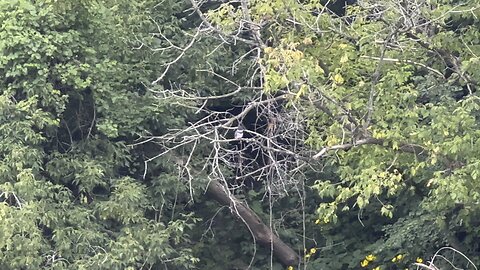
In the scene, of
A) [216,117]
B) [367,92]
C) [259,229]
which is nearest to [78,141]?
[216,117]

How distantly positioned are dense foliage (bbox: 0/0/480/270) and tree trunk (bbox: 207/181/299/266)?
191 millimetres

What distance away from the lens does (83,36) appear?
7.55m

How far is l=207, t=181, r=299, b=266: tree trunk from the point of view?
8.77m

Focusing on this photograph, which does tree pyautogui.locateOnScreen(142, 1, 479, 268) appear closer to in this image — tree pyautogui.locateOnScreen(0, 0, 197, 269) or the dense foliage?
the dense foliage

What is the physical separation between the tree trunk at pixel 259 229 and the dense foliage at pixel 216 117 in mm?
191

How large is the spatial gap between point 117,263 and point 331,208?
1.68 meters

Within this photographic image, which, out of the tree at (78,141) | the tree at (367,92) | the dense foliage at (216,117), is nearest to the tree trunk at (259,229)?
the dense foliage at (216,117)

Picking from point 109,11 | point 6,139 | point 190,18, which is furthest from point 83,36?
point 190,18

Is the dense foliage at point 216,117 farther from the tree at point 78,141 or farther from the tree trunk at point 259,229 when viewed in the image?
the tree trunk at point 259,229

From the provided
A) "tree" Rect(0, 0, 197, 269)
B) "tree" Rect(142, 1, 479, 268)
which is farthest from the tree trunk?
"tree" Rect(142, 1, 479, 268)

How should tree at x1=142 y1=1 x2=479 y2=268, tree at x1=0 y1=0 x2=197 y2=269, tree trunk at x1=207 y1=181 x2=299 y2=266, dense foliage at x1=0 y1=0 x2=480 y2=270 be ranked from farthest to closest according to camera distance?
tree trunk at x1=207 y1=181 x2=299 y2=266 → tree at x1=0 y1=0 x2=197 y2=269 → dense foliage at x1=0 y1=0 x2=480 y2=270 → tree at x1=142 y1=1 x2=479 y2=268

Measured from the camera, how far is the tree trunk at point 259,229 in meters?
8.77

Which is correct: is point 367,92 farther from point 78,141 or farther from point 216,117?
point 78,141

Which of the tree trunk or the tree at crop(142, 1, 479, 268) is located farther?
the tree trunk
